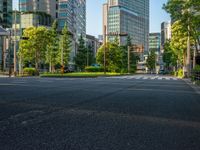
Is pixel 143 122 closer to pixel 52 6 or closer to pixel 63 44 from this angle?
pixel 63 44

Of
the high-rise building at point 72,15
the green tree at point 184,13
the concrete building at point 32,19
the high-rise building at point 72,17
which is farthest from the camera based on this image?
the high-rise building at point 72,17

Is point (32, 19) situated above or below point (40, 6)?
below

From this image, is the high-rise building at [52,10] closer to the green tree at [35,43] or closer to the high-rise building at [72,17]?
the high-rise building at [72,17]

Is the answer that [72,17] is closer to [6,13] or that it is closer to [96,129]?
[6,13]

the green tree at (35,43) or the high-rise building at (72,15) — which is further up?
the high-rise building at (72,15)

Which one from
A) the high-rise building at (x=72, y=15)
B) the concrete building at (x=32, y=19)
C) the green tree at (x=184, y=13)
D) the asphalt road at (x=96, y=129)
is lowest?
the asphalt road at (x=96, y=129)

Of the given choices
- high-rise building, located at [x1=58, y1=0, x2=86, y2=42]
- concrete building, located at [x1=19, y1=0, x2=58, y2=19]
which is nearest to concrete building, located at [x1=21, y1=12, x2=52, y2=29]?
concrete building, located at [x1=19, y1=0, x2=58, y2=19]

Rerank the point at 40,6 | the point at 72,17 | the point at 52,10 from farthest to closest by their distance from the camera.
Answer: the point at 72,17, the point at 52,10, the point at 40,6

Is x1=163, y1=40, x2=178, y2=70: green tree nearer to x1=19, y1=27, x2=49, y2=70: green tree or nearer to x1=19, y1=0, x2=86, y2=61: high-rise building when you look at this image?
x1=19, y1=27, x2=49, y2=70: green tree

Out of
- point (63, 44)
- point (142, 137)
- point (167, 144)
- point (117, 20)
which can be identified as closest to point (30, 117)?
point (142, 137)

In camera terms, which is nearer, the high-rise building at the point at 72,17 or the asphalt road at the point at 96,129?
the asphalt road at the point at 96,129

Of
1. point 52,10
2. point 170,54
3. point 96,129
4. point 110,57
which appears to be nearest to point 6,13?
point 52,10

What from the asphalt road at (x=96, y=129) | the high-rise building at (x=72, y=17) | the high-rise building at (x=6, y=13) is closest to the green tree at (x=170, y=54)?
the high-rise building at (x=72, y=17)

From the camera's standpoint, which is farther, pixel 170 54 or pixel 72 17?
pixel 72 17
